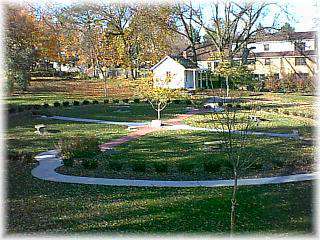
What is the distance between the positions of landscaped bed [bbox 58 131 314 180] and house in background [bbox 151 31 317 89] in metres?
25.7

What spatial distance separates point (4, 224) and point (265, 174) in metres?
7.73

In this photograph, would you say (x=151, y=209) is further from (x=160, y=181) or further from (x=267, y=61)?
(x=267, y=61)

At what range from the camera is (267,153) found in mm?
16188

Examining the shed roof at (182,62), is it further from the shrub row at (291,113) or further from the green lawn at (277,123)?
the green lawn at (277,123)

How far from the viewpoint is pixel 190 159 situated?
15.4 metres

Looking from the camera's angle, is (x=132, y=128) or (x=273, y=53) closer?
(x=132, y=128)

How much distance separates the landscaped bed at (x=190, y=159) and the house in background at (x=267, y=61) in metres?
25.7

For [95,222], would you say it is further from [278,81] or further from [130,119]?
[278,81]

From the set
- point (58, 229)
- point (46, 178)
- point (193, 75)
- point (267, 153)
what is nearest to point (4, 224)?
point (58, 229)

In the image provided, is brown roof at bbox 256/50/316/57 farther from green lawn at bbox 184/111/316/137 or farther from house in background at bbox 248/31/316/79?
green lawn at bbox 184/111/316/137

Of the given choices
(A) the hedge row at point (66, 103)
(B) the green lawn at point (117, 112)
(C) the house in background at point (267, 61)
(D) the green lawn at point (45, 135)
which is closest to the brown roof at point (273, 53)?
(C) the house in background at point (267, 61)

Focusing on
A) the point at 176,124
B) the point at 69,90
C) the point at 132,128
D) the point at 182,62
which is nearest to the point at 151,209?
the point at 132,128

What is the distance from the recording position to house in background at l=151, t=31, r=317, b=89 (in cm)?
4547

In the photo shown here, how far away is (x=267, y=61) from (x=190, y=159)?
3824 centimetres
